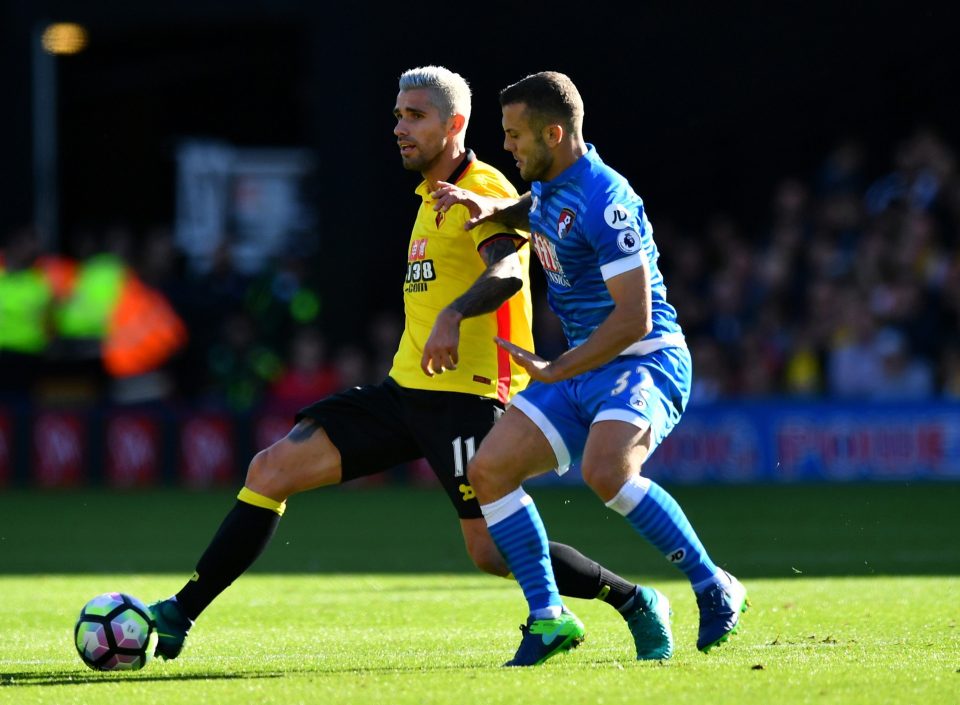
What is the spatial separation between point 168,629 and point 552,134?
2276 mm

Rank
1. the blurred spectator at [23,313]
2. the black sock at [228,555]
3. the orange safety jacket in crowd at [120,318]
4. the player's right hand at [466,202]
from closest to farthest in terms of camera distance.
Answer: the player's right hand at [466,202], the black sock at [228,555], the blurred spectator at [23,313], the orange safety jacket in crowd at [120,318]

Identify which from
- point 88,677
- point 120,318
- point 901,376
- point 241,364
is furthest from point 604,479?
point 120,318

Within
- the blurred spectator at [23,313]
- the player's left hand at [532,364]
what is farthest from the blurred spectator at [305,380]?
the player's left hand at [532,364]

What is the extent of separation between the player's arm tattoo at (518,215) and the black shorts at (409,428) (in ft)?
2.23

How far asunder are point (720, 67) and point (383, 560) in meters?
11.2

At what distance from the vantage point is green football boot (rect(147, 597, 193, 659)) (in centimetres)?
620

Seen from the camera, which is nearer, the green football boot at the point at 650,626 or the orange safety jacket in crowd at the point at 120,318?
the green football boot at the point at 650,626

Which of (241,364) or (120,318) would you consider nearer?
(241,364)

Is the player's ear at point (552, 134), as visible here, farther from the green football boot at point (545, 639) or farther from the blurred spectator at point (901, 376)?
the blurred spectator at point (901, 376)

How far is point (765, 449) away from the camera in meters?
16.2

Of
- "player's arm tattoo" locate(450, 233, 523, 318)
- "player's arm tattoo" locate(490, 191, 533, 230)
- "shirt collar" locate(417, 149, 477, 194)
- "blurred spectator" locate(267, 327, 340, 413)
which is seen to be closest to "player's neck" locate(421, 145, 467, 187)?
"shirt collar" locate(417, 149, 477, 194)

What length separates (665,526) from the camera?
5.89 m

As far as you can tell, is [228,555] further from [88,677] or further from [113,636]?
[88,677]

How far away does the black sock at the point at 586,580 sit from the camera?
246 inches
